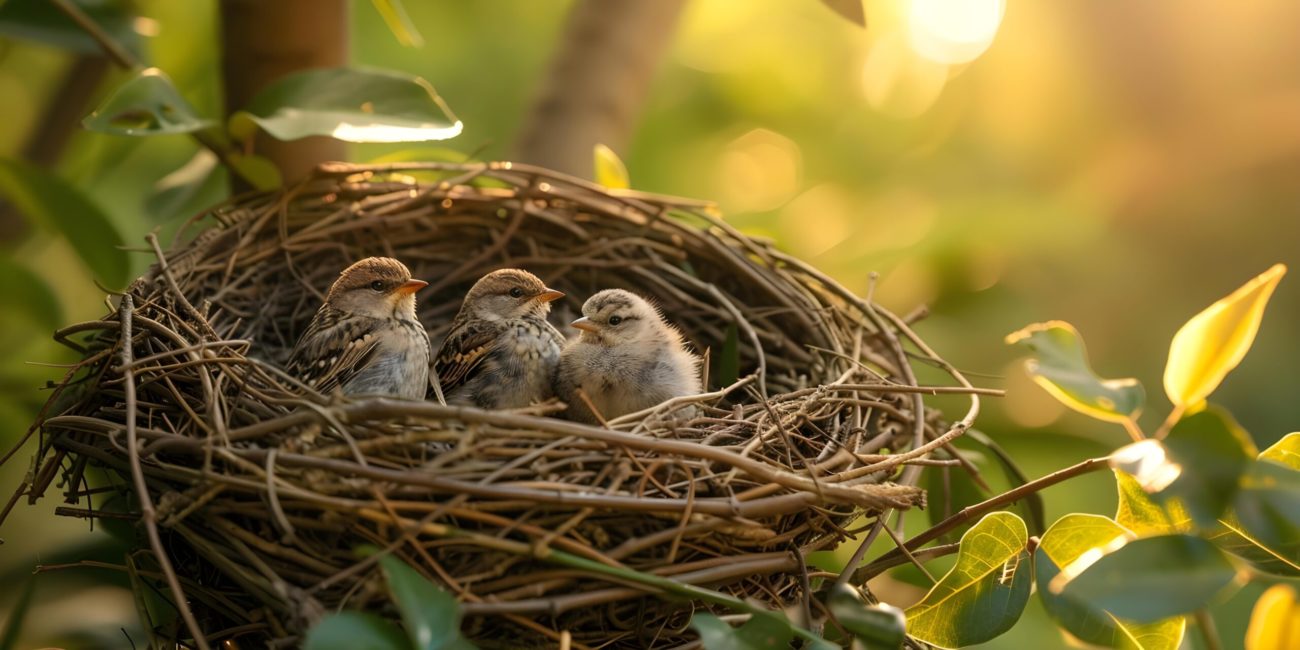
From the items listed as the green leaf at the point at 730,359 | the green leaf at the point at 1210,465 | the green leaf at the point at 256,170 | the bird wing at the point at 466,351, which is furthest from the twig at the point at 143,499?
the green leaf at the point at 730,359

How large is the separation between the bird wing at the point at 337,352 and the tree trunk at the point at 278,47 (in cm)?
51

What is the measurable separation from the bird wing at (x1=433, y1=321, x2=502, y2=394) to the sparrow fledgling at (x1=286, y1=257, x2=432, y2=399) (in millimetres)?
83

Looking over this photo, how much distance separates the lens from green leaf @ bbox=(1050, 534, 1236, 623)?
1248 millimetres

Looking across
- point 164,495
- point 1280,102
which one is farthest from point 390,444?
point 1280,102

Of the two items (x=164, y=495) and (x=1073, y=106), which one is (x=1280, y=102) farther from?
(x=164, y=495)

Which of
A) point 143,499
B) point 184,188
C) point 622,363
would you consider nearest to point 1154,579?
point 143,499

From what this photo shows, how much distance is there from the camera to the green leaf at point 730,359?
275cm

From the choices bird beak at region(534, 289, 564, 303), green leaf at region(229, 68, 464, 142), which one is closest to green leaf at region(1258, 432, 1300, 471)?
green leaf at region(229, 68, 464, 142)

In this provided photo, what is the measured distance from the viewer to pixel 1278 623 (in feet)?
4.15

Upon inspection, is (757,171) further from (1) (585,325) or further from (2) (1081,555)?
(2) (1081,555)

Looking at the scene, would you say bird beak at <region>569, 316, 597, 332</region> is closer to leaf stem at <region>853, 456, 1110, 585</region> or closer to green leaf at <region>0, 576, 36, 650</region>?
leaf stem at <region>853, 456, 1110, 585</region>

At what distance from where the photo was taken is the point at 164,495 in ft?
5.33

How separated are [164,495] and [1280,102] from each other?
3.87 meters

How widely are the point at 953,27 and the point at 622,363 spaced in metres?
1.96
